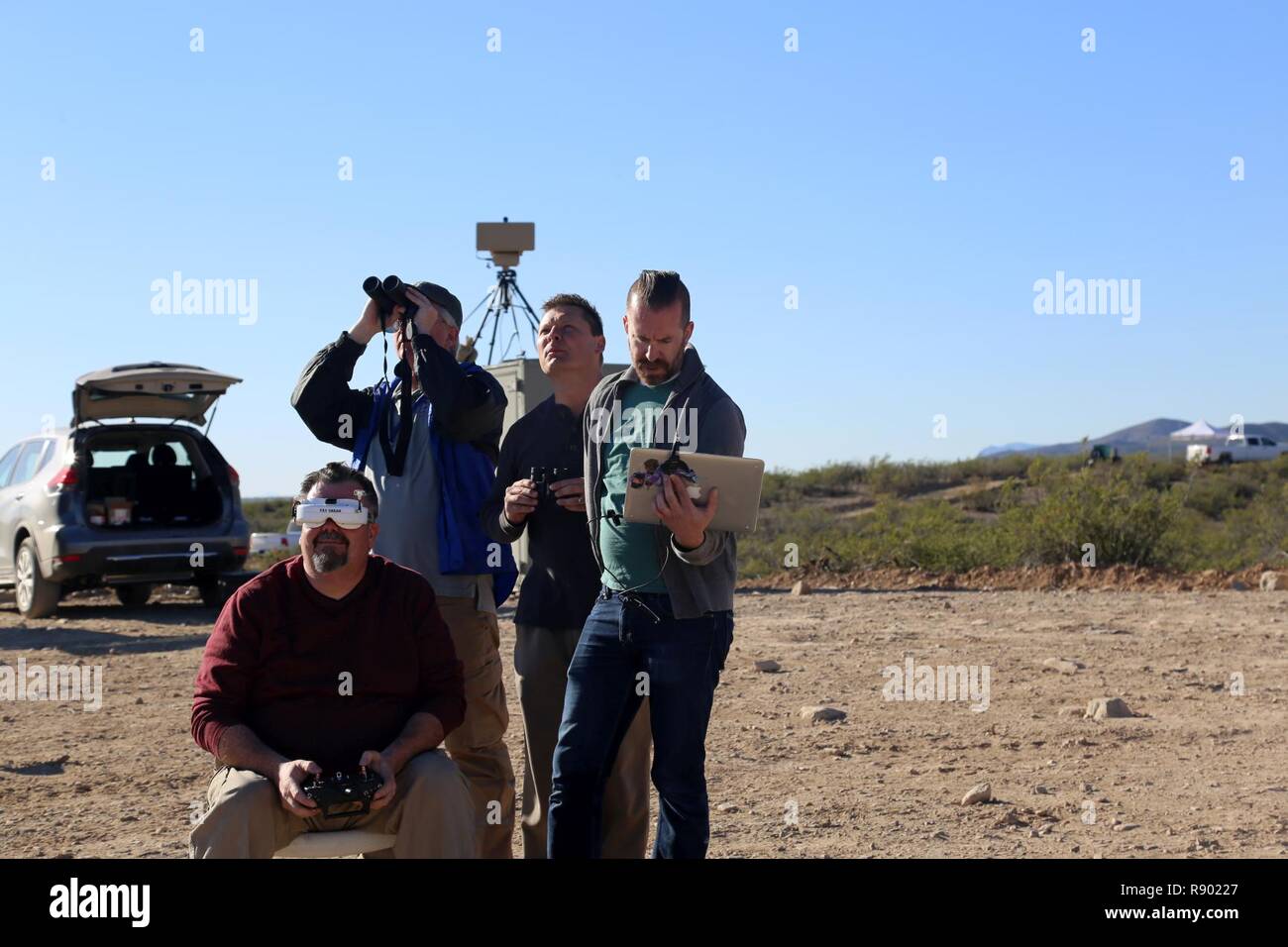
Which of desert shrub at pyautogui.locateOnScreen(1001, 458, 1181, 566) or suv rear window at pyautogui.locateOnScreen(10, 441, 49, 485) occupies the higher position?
suv rear window at pyautogui.locateOnScreen(10, 441, 49, 485)

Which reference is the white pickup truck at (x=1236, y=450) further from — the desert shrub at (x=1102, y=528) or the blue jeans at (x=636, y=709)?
the blue jeans at (x=636, y=709)

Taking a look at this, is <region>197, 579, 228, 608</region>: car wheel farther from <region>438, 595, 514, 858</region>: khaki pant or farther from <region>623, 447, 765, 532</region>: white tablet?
<region>623, 447, 765, 532</region>: white tablet

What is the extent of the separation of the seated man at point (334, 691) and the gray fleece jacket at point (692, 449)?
63cm

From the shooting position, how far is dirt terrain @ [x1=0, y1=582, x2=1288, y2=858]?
18.4 ft

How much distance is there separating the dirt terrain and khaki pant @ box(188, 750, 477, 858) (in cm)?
167

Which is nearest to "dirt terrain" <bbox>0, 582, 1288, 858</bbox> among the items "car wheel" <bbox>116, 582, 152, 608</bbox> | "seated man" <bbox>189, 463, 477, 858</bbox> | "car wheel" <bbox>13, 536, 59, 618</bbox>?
"car wheel" <bbox>13, 536, 59, 618</bbox>

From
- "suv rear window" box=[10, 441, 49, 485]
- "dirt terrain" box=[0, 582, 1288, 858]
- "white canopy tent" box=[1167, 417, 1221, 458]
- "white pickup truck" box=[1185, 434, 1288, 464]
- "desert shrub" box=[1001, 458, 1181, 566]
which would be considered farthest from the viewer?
"white canopy tent" box=[1167, 417, 1221, 458]

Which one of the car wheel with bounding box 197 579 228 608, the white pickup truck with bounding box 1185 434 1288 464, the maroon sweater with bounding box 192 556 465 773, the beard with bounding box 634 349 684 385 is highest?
the white pickup truck with bounding box 1185 434 1288 464

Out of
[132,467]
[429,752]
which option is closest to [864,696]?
[429,752]

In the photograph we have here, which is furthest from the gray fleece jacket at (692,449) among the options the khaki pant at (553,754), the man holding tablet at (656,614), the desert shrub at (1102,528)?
the desert shrub at (1102,528)

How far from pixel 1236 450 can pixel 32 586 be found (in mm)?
42888

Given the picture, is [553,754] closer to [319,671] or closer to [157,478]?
[319,671]
